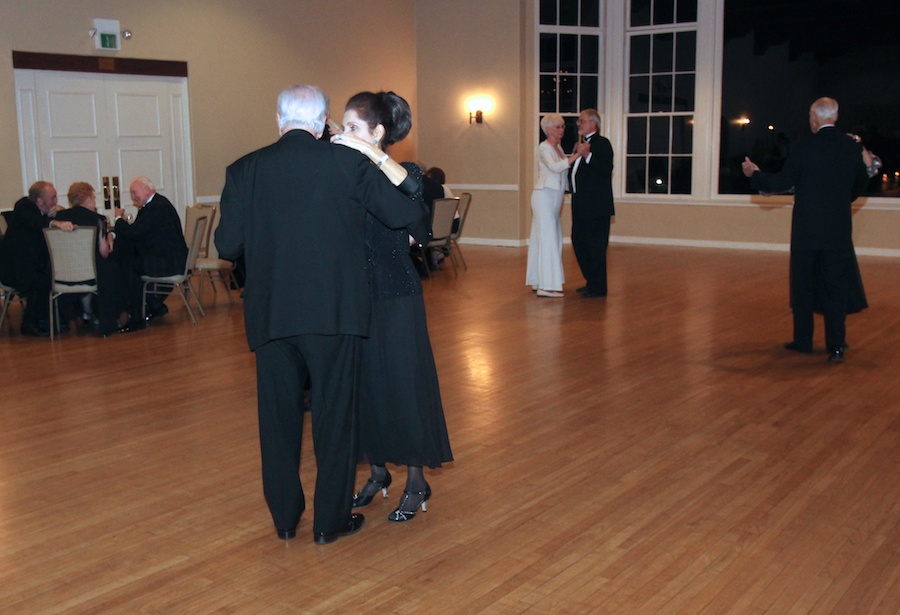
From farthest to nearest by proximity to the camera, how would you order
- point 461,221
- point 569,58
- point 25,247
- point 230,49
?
point 569,58
point 230,49
point 461,221
point 25,247

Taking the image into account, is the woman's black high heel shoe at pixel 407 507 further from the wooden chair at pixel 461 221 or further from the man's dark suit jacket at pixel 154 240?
the wooden chair at pixel 461 221

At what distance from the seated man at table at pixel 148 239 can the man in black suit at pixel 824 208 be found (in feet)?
14.3

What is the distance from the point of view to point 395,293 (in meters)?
3.24

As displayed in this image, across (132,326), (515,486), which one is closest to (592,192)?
(132,326)

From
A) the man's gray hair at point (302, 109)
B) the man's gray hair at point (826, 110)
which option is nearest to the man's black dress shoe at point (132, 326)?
the man's gray hair at point (302, 109)

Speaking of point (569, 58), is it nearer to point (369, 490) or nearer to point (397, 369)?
point (369, 490)

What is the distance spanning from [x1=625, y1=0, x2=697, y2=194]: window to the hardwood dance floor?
22.2 feet

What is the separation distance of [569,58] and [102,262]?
823 cm

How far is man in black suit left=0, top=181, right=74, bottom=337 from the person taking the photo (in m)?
7.17

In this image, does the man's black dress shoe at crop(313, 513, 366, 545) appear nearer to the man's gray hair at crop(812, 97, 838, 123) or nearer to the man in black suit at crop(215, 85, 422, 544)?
the man in black suit at crop(215, 85, 422, 544)

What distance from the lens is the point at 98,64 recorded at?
390 inches

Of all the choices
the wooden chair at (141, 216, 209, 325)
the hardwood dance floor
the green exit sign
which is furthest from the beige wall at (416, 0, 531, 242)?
the hardwood dance floor

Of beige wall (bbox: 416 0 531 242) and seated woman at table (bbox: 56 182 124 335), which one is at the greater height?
beige wall (bbox: 416 0 531 242)

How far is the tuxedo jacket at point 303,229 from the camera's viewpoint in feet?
9.56
